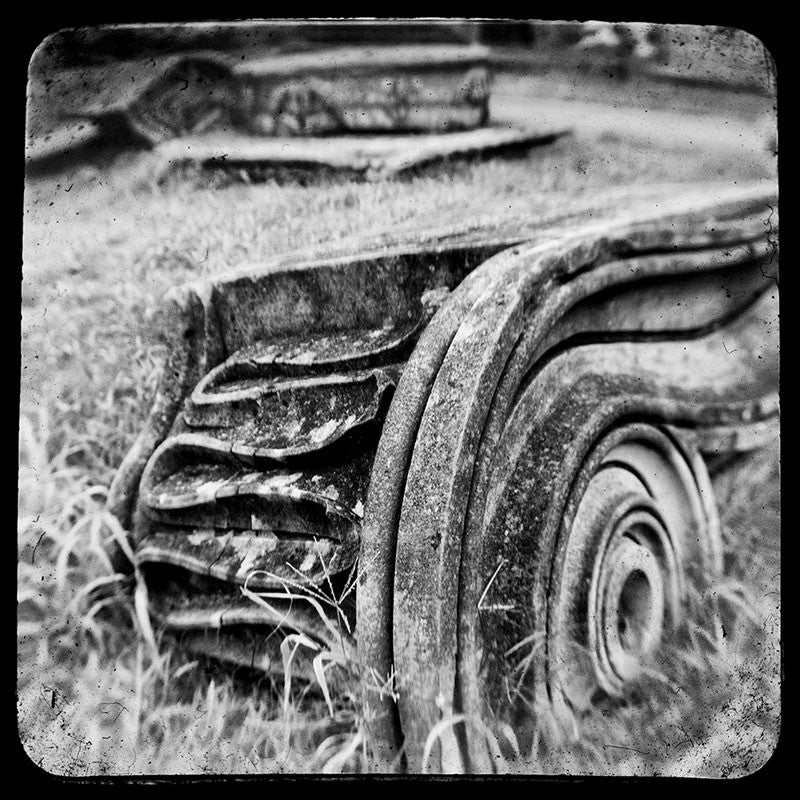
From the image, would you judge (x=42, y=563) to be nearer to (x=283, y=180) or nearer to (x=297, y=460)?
(x=297, y=460)

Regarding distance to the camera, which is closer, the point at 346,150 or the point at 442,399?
the point at 442,399

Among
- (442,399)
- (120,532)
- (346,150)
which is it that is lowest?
(120,532)

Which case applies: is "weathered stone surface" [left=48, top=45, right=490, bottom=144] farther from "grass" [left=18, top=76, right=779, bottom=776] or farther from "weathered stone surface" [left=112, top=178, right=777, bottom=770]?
"weathered stone surface" [left=112, top=178, right=777, bottom=770]

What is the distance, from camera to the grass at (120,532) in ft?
5.57

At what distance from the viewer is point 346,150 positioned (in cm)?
182

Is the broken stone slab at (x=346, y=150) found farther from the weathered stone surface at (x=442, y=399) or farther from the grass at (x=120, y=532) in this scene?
the weathered stone surface at (x=442, y=399)

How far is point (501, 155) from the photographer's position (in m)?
1.80

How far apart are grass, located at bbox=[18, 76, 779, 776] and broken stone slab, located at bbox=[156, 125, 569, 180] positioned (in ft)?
0.13

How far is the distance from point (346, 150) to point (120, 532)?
1.04 m

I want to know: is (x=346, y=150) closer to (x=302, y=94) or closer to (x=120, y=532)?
(x=302, y=94)

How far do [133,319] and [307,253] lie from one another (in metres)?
0.45

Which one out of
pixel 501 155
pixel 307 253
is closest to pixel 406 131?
pixel 501 155

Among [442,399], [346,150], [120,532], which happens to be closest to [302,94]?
[346,150]

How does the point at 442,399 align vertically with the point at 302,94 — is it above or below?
below
